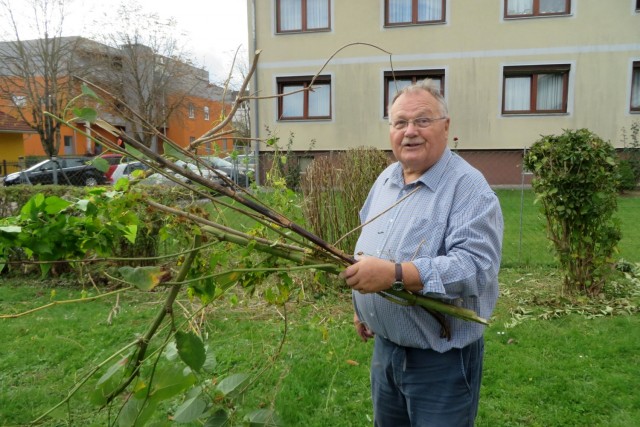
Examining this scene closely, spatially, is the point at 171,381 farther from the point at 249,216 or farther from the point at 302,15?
the point at 302,15

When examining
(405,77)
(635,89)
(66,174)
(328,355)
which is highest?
(405,77)

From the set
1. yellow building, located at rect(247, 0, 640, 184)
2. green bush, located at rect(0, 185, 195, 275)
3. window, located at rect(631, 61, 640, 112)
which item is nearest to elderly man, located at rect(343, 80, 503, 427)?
green bush, located at rect(0, 185, 195, 275)

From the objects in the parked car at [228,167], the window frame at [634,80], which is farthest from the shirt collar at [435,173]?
the window frame at [634,80]

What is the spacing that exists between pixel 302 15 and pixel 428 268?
56.9 feet

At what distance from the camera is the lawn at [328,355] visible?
3.02 meters

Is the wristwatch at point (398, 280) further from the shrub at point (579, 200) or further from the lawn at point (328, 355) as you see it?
the shrub at point (579, 200)

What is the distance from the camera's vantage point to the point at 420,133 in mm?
1896

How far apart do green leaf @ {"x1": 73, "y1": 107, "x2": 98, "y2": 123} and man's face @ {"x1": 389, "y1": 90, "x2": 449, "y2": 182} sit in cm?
114

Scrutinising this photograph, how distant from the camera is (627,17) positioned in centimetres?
1522

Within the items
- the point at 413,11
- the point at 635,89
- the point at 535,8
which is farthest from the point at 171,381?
the point at 635,89

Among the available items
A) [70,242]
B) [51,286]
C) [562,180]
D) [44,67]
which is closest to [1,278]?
[51,286]

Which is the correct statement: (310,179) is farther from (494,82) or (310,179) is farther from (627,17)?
(627,17)

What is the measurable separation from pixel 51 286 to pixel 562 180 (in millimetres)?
5997

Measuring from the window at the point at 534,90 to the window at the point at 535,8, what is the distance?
5.54 ft
